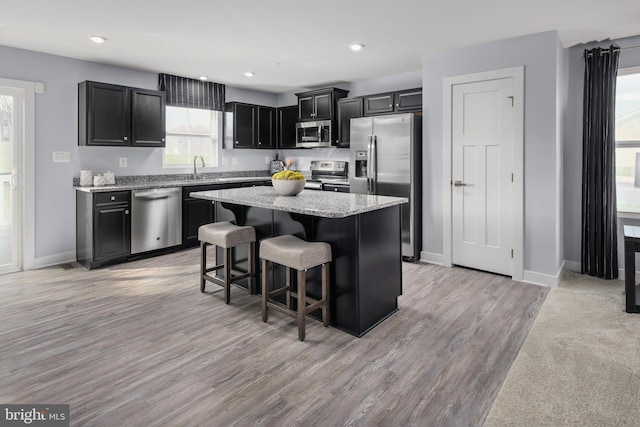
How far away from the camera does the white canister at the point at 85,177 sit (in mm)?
4727

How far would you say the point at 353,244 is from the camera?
2.73m

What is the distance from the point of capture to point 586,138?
160 inches

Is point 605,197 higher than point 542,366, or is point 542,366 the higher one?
point 605,197

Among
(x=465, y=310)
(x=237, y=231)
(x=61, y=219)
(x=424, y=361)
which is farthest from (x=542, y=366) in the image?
(x=61, y=219)

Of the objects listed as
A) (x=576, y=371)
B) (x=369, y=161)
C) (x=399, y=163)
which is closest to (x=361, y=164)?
(x=369, y=161)

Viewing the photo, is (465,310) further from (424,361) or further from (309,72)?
(309,72)

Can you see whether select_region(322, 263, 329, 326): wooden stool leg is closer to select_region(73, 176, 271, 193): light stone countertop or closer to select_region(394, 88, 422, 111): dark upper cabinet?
select_region(73, 176, 271, 193): light stone countertop

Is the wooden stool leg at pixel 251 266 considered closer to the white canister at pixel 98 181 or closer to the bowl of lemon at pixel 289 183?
the bowl of lemon at pixel 289 183

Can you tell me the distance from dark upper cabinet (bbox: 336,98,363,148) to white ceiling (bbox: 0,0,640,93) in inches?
33.2

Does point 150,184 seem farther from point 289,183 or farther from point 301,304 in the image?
point 301,304

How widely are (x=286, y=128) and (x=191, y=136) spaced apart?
65.8 inches

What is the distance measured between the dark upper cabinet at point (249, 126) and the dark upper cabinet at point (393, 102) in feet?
6.51

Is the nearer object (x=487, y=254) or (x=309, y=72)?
(x=487, y=254)

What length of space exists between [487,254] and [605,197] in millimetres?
1306
